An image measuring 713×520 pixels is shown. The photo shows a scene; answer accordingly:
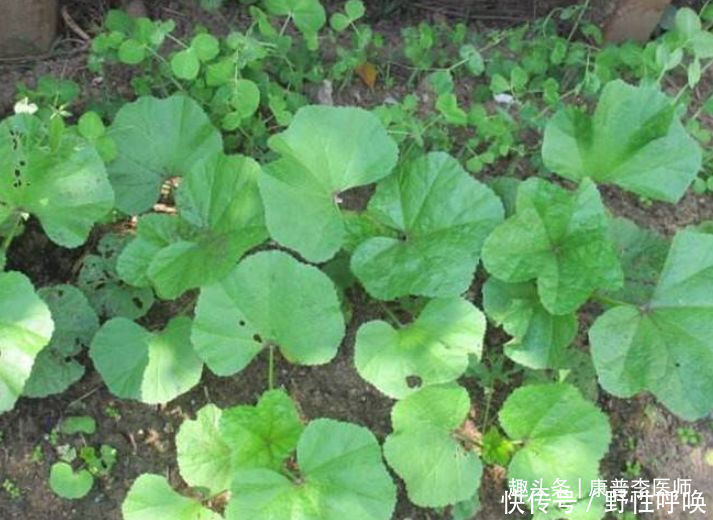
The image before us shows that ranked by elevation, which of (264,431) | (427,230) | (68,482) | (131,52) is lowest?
(68,482)

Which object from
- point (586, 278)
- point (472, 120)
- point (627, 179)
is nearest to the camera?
point (586, 278)

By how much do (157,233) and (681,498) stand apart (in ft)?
4.35

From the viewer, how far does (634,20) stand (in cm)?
261

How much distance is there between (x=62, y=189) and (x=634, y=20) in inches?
59.4

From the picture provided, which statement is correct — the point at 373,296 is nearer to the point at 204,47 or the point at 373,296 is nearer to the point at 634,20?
the point at 204,47

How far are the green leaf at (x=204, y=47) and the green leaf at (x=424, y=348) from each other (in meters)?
0.73

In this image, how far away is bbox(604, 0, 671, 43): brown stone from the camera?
257cm

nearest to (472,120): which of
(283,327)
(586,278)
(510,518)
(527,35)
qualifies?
(527,35)

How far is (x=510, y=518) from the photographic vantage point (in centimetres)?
225

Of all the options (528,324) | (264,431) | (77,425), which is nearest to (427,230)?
(528,324)

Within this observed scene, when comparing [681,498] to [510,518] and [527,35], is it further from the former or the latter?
[527,35]

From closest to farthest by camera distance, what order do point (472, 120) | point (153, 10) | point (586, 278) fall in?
1. point (586, 278)
2. point (472, 120)
3. point (153, 10)

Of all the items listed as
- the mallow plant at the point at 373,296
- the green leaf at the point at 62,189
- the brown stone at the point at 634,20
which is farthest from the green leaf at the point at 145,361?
the brown stone at the point at 634,20

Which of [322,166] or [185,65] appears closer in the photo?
[322,166]
